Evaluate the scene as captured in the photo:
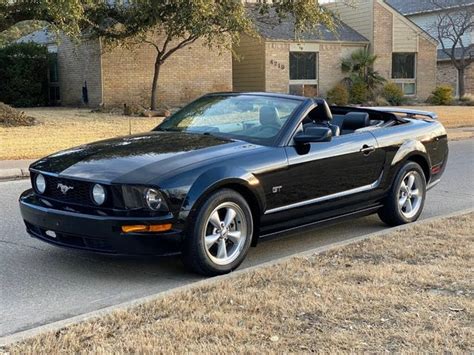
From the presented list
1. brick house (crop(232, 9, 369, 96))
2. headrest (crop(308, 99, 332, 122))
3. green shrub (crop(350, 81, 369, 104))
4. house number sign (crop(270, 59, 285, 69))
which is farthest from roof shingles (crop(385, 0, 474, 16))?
headrest (crop(308, 99, 332, 122))

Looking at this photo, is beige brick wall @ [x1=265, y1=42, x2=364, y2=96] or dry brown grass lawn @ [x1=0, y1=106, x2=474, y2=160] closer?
dry brown grass lawn @ [x1=0, y1=106, x2=474, y2=160]

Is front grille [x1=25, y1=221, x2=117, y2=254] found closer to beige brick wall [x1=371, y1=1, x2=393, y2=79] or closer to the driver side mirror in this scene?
the driver side mirror

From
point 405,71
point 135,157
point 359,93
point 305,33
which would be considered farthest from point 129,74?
point 135,157

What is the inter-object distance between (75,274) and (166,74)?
74.4 ft

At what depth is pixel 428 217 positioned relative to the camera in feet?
25.5

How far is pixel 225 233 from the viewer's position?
17.1 ft

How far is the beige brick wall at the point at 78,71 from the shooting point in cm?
2605

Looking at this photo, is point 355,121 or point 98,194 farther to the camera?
point 355,121

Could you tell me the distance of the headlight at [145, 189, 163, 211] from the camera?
4.81 metres

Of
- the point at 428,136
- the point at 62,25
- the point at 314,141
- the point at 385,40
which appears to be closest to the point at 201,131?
the point at 314,141

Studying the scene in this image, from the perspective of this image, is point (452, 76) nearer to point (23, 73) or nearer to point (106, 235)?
point (23, 73)

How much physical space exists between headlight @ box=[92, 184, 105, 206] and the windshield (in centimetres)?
151

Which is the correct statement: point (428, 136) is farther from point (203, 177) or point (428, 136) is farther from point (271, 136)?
point (203, 177)

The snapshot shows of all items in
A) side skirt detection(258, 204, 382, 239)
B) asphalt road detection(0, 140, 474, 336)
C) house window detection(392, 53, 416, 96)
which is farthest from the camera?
house window detection(392, 53, 416, 96)
